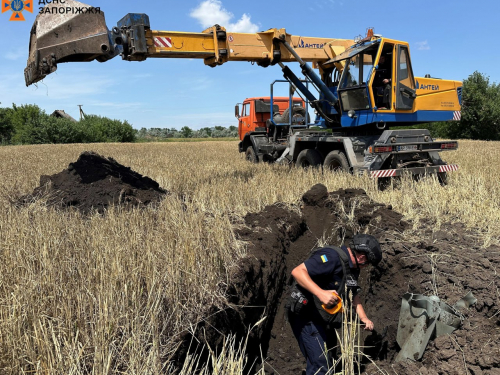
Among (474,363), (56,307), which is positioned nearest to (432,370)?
(474,363)

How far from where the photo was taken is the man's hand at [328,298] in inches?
114

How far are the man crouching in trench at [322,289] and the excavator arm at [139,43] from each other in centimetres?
516

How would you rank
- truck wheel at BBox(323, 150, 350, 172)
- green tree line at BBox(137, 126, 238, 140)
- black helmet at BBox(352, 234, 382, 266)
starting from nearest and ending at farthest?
black helmet at BBox(352, 234, 382, 266), truck wheel at BBox(323, 150, 350, 172), green tree line at BBox(137, 126, 238, 140)

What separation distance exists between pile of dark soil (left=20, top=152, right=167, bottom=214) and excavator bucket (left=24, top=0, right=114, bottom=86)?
1789 mm

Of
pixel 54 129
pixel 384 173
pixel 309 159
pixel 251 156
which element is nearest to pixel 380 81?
pixel 384 173

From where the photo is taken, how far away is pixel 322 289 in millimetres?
3072

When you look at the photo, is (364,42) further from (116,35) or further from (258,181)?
(116,35)

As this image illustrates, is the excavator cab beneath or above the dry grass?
above

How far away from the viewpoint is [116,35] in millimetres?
6668

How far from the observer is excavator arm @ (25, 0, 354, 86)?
594cm

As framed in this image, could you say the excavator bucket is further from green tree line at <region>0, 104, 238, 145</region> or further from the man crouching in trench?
green tree line at <region>0, 104, 238, 145</region>

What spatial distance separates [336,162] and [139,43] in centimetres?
493

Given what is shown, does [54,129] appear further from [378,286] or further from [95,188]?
[378,286]

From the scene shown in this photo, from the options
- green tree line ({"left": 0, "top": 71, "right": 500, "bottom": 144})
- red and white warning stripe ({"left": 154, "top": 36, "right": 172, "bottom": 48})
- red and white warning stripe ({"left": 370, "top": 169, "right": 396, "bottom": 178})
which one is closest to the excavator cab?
red and white warning stripe ({"left": 370, "top": 169, "right": 396, "bottom": 178})
